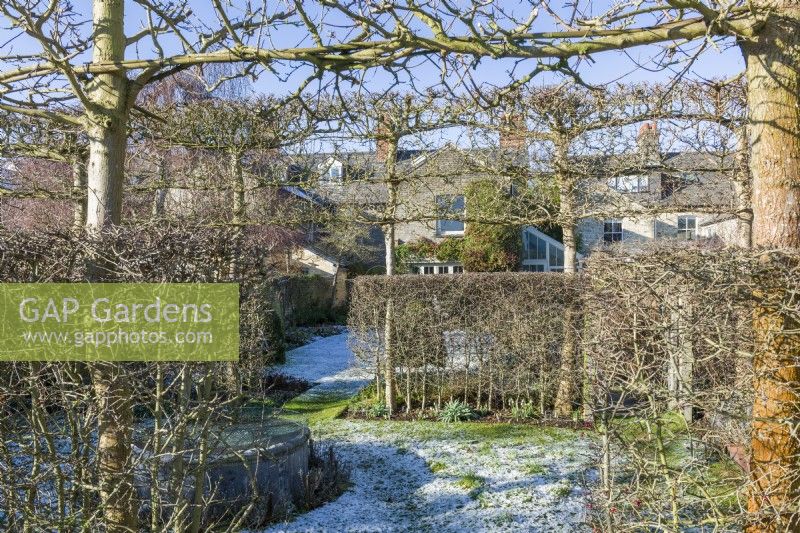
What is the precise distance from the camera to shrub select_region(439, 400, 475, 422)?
30.0ft

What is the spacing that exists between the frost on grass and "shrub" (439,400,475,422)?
22 centimetres

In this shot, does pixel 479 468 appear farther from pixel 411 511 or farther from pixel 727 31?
pixel 727 31

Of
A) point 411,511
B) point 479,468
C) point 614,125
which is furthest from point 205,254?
point 614,125

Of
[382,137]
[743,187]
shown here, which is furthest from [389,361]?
[743,187]

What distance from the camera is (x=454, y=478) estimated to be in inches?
271

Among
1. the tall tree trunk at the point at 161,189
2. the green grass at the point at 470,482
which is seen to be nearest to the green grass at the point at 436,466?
the green grass at the point at 470,482

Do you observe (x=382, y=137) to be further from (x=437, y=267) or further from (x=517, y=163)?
(x=437, y=267)

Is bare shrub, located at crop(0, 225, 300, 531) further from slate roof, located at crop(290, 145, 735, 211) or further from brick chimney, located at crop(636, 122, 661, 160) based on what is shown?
brick chimney, located at crop(636, 122, 661, 160)

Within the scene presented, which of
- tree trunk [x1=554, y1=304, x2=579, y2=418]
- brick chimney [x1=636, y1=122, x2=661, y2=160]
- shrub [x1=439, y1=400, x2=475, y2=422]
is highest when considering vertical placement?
brick chimney [x1=636, y1=122, x2=661, y2=160]

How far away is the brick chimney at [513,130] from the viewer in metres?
9.28

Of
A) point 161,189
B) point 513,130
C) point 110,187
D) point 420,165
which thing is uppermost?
point 513,130

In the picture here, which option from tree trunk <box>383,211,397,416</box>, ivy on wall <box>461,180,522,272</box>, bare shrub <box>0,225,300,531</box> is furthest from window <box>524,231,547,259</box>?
bare shrub <box>0,225,300,531</box>

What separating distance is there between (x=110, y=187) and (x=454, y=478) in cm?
466

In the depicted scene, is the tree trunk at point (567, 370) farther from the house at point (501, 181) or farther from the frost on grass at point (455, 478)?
the house at point (501, 181)
